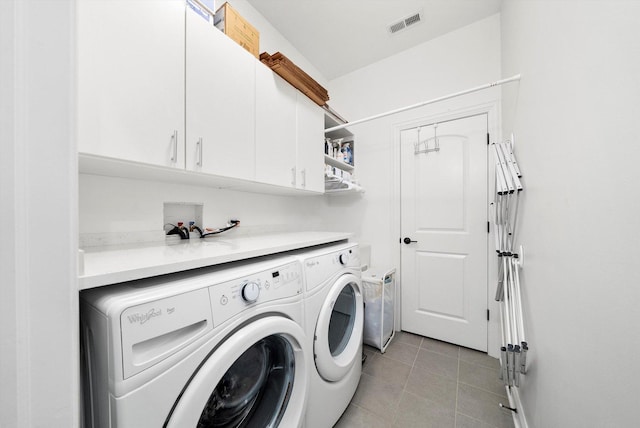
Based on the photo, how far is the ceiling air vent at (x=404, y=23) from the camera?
1.93m

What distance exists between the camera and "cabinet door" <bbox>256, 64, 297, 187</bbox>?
4.53 feet

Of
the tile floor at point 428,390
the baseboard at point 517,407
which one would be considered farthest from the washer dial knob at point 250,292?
the baseboard at point 517,407

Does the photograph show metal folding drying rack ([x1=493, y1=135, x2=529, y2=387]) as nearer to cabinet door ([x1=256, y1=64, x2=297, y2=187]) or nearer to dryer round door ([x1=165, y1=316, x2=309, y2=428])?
dryer round door ([x1=165, y1=316, x2=309, y2=428])

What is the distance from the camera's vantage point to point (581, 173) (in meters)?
0.70

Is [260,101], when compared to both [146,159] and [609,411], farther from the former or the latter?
[609,411]

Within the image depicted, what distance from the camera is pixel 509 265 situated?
4.36 ft

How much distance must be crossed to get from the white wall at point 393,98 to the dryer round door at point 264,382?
64.0 inches

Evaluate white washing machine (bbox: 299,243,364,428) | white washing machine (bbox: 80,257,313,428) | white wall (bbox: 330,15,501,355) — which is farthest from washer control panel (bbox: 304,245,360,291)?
white wall (bbox: 330,15,501,355)

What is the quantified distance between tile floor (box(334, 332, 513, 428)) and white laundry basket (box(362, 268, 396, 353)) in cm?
10

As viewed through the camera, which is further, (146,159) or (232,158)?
(232,158)

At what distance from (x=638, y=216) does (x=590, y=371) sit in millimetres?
472

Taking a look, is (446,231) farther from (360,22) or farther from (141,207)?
(141,207)

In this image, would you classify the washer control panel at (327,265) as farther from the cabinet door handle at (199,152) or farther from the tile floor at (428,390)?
the tile floor at (428,390)

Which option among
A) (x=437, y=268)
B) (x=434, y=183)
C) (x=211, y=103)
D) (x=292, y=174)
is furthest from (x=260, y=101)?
(x=437, y=268)
